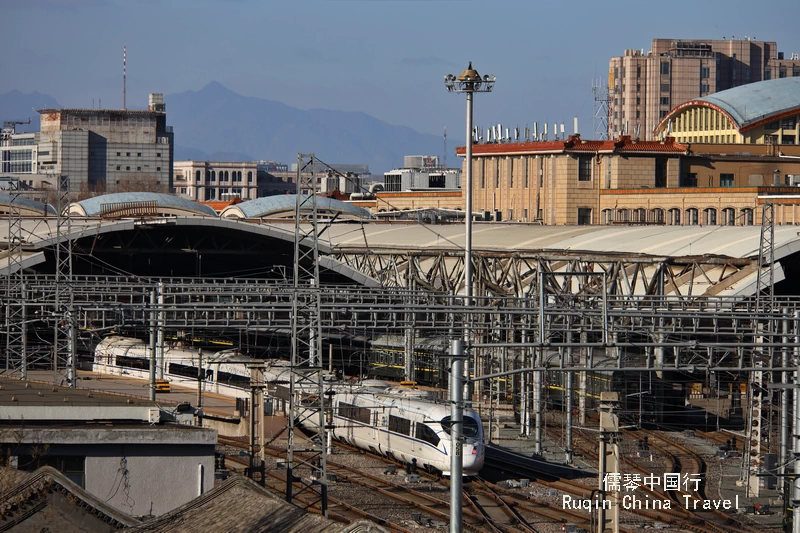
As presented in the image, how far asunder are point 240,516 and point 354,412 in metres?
15.6

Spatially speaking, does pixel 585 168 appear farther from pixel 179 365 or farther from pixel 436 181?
pixel 436 181

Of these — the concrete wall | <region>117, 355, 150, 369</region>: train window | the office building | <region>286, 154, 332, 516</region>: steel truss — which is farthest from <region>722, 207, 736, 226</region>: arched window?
the office building

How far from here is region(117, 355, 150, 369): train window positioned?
42.5 metres

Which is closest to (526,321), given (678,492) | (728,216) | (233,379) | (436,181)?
(678,492)

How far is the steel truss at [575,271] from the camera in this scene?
106 ft

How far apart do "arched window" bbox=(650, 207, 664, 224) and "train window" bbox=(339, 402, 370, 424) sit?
2947 centimetres

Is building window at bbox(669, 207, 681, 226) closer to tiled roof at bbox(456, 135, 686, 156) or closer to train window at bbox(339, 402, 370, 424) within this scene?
tiled roof at bbox(456, 135, 686, 156)

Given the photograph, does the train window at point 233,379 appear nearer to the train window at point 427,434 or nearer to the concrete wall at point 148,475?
the train window at point 427,434

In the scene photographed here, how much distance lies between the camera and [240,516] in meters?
13.4

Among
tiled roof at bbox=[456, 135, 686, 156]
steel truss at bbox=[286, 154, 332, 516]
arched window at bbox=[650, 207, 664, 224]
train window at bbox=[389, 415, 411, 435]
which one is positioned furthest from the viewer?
tiled roof at bbox=[456, 135, 686, 156]

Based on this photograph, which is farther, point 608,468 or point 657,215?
point 657,215

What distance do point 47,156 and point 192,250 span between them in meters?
104

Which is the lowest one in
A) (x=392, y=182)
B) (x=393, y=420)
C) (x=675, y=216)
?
(x=393, y=420)

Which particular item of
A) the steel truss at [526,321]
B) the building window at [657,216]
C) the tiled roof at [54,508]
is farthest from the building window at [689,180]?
the tiled roof at [54,508]
